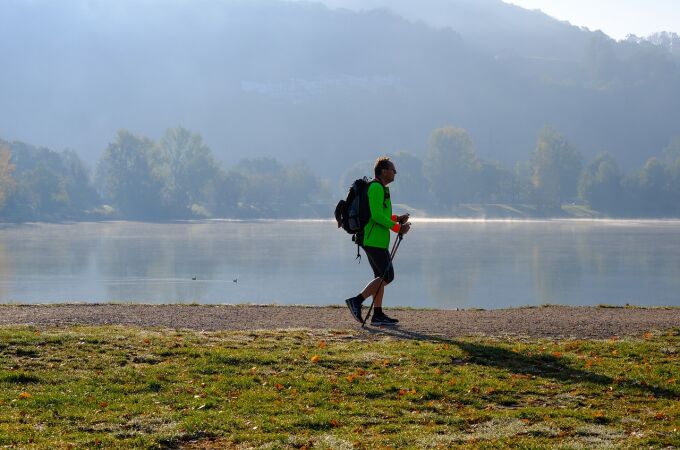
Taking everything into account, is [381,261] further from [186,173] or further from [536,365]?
[186,173]

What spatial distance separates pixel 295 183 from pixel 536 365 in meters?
165

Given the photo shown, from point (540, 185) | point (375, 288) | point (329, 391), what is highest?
point (540, 185)

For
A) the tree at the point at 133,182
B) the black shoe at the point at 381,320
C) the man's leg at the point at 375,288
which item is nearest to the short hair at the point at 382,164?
the man's leg at the point at 375,288

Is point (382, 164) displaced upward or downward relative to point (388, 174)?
upward

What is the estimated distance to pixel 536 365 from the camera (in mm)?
12156

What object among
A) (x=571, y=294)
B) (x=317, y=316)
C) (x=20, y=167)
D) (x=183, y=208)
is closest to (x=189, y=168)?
(x=183, y=208)

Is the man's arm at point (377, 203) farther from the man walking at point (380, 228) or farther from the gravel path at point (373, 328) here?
the gravel path at point (373, 328)

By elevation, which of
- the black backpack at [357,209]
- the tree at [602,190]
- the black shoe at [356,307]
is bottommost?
the black shoe at [356,307]

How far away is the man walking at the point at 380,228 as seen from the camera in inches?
592

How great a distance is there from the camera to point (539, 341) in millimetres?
14156

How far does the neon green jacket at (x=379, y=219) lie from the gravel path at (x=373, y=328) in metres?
1.48

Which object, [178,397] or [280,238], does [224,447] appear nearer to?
[178,397]

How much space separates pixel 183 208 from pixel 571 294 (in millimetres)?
124191

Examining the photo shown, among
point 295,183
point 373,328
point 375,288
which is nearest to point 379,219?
point 375,288
